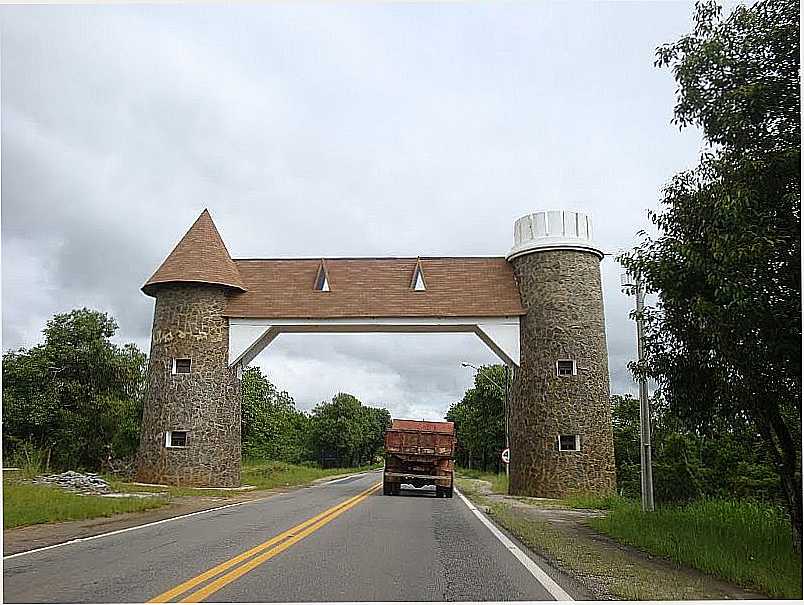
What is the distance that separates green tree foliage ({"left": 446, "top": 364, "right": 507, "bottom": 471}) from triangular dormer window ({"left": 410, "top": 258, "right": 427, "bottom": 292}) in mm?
24547

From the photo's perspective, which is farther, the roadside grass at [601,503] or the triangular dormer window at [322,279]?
the triangular dormer window at [322,279]

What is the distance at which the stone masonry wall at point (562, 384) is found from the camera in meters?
28.8

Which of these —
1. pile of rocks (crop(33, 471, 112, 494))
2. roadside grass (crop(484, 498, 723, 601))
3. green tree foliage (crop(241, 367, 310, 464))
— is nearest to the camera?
roadside grass (crop(484, 498, 723, 601))

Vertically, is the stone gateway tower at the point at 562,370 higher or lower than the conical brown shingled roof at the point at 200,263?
lower

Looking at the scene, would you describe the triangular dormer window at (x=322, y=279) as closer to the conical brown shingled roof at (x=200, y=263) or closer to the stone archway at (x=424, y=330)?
the stone archway at (x=424, y=330)

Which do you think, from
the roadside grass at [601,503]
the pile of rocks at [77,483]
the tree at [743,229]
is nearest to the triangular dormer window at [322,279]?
the pile of rocks at [77,483]

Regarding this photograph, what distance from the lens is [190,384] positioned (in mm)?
30078

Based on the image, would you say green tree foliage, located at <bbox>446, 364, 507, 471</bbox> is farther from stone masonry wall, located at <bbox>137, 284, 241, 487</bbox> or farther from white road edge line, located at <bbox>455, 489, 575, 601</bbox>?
white road edge line, located at <bbox>455, 489, 575, 601</bbox>

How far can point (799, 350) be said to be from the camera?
897 cm

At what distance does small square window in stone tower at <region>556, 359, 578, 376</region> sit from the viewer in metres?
29.0

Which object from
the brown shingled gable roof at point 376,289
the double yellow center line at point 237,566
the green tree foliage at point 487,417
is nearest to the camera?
the double yellow center line at point 237,566

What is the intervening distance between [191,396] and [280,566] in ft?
71.6

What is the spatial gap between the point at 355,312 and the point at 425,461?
258 inches

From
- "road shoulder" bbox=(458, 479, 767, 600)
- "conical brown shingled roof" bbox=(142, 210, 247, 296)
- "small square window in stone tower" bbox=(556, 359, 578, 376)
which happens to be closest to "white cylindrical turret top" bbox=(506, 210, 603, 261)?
"small square window in stone tower" bbox=(556, 359, 578, 376)
